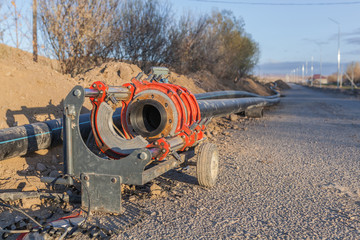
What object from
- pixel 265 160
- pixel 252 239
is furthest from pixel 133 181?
pixel 265 160

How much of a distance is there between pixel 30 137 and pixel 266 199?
10.2 feet

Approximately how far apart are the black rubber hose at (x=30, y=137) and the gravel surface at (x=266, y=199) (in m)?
1.71

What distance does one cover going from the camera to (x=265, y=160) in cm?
600

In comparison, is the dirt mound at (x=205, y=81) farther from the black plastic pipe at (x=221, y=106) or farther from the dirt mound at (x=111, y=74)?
the dirt mound at (x=111, y=74)

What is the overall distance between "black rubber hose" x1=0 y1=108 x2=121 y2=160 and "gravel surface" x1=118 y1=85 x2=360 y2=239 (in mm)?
1707

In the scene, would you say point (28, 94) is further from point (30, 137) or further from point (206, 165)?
point (206, 165)

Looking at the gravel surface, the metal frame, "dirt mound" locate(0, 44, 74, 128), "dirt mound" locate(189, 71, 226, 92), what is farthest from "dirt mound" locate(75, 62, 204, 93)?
"dirt mound" locate(189, 71, 226, 92)

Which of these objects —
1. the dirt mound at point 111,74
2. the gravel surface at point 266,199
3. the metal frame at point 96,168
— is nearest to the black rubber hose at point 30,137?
the metal frame at point 96,168

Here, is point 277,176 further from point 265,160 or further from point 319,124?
point 319,124

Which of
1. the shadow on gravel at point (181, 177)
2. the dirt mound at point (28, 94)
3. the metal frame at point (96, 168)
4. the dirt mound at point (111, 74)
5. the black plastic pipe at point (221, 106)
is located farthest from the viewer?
the dirt mound at point (111, 74)

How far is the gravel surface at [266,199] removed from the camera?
3182mm

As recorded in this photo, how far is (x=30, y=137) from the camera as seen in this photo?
4.51 m

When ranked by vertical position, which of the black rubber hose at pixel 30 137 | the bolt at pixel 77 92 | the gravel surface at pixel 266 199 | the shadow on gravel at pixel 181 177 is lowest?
the gravel surface at pixel 266 199

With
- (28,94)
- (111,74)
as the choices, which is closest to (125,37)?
(111,74)
